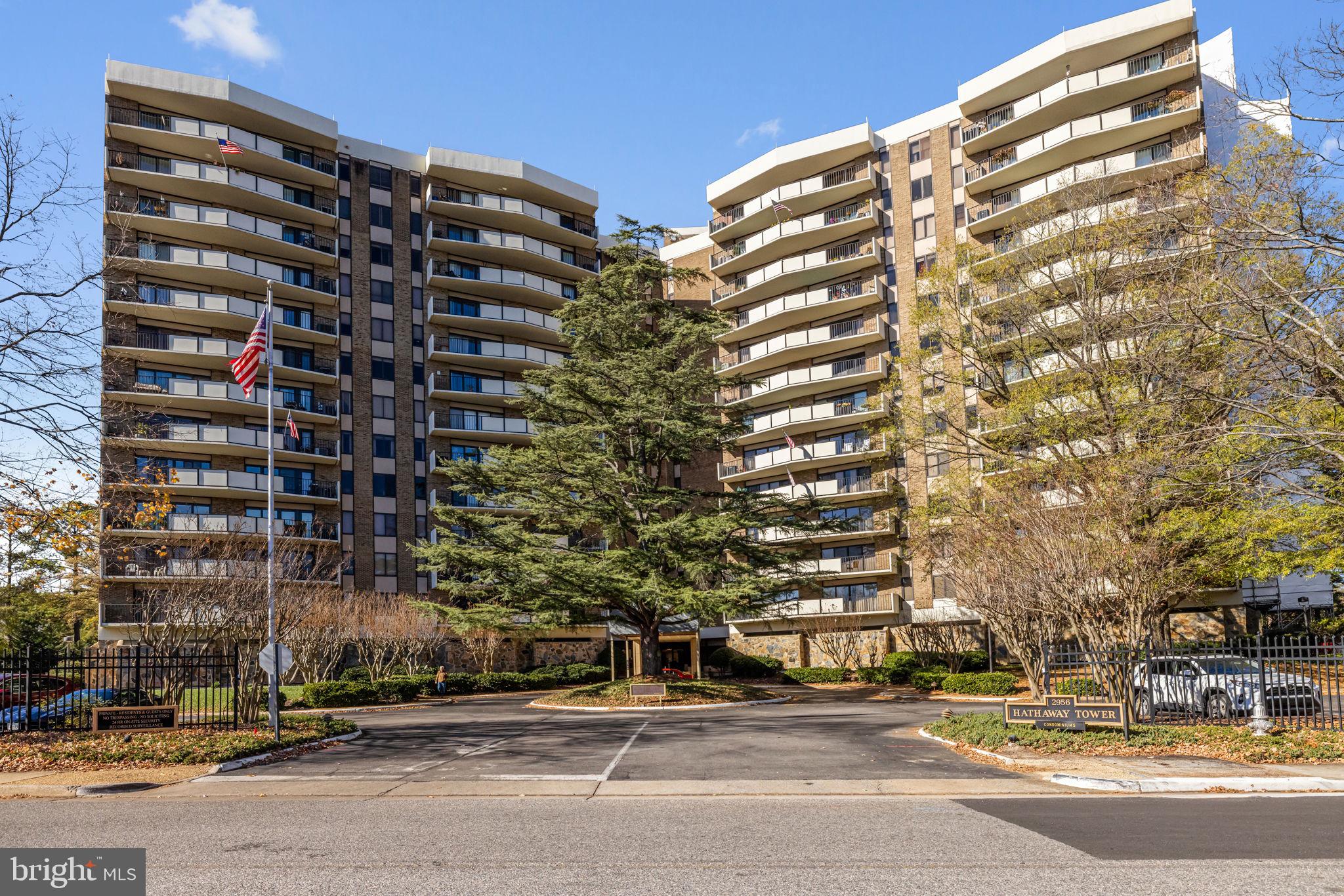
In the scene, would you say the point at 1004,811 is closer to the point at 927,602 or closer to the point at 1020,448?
the point at 1020,448

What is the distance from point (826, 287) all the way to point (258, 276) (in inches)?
1330

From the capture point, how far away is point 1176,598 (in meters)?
34.4

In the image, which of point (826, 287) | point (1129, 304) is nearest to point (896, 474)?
point (826, 287)

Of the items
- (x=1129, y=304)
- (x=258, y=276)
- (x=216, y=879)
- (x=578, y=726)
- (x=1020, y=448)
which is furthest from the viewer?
(x=258, y=276)

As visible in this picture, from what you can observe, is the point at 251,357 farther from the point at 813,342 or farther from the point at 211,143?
the point at 813,342

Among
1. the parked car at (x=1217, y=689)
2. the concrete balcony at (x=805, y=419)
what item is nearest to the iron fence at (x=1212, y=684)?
the parked car at (x=1217, y=689)

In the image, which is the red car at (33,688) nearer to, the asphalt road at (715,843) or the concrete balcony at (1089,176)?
the asphalt road at (715,843)

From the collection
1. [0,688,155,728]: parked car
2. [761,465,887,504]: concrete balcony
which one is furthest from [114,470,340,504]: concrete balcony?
[761,465,887,504]: concrete balcony

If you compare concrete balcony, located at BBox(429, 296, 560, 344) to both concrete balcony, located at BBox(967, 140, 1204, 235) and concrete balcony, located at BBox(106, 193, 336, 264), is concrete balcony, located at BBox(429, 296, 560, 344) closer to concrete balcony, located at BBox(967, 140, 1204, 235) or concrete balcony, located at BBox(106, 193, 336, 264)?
concrete balcony, located at BBox(106, 193, 336, 264)

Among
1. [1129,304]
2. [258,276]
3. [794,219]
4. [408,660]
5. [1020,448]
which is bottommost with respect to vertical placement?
[408,660]

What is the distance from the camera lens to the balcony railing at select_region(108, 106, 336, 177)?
176 feet

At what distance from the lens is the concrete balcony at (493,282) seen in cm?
6375

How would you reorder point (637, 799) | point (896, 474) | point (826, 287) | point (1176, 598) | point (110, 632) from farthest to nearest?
point (826, 287)
point (896, 474)
point (110, 632)
point (1176, 598)
point (637, 799)

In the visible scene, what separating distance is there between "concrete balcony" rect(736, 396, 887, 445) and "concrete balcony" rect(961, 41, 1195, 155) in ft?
54.3
